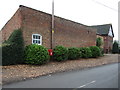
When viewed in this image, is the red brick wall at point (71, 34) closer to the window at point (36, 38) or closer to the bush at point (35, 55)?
the window at point (36, 38)

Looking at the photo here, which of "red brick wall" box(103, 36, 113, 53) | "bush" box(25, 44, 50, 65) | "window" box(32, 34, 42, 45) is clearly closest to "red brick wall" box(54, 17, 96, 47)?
"window" box(32, 34, 42, 45)

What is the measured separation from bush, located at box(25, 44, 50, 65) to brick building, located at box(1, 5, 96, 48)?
4.12 feet

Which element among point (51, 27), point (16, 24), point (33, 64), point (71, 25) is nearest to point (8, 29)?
point (16, 24)

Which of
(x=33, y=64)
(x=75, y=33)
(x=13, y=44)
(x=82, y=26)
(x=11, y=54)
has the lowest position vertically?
(x=33, y=64)

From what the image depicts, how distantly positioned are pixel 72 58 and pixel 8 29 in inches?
340

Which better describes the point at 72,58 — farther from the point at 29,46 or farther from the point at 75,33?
the point at 29,46

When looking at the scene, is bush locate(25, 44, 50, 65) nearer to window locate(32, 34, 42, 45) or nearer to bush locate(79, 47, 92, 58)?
window locate(32, 34, 42, 45)

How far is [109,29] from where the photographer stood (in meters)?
40.0

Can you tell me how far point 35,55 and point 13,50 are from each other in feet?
6.24

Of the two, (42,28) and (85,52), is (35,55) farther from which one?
(85,52)

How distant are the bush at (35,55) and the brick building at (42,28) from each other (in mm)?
1257

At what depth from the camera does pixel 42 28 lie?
1449 centimetres

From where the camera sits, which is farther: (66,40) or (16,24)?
(66,40)

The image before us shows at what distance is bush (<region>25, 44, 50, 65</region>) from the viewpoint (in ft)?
37.8
